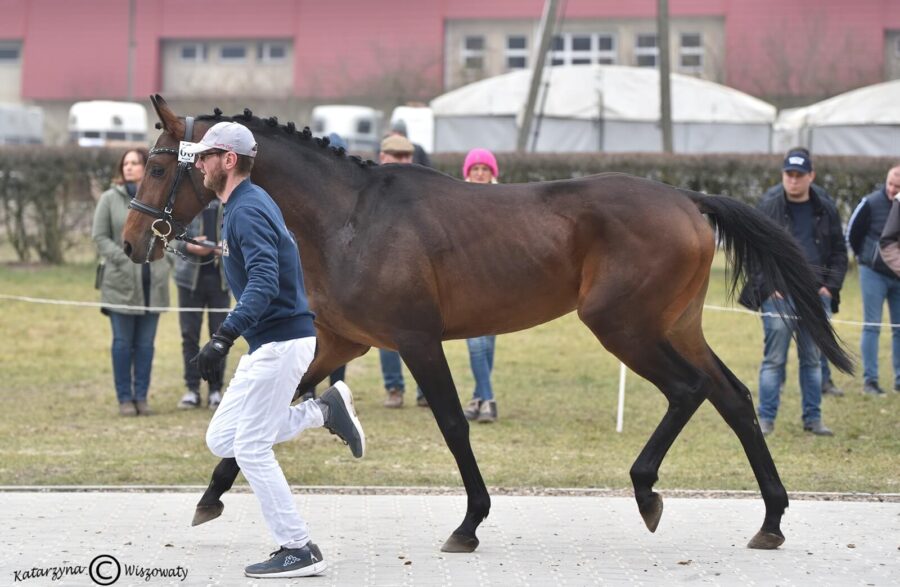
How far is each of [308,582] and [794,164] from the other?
5.71 m

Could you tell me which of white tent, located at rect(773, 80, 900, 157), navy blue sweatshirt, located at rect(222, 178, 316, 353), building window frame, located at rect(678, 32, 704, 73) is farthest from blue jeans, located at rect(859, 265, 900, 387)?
building window frame, located at rect(678, 32, 704, 73)

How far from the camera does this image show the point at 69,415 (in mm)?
10992

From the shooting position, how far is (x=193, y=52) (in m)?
43.8

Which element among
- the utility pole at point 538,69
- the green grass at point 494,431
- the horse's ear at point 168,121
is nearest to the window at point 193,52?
the utility pole at point 538,69

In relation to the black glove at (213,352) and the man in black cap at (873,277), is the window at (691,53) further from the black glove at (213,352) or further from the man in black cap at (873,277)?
the black glove at (213,352)

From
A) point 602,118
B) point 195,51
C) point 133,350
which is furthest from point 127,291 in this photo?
point 195,51

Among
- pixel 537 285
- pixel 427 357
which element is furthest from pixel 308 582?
pixel 537 285

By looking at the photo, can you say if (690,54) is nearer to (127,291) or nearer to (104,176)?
(104,176)

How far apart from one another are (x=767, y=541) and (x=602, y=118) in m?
18.1

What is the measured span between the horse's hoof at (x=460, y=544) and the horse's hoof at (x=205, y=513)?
1.16 m

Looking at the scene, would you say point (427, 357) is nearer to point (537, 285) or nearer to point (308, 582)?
point (537, 285)

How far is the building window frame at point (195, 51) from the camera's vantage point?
43.7 meters

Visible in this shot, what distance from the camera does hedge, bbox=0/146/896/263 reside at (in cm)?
1945

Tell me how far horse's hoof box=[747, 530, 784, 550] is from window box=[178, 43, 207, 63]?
39422 mm
